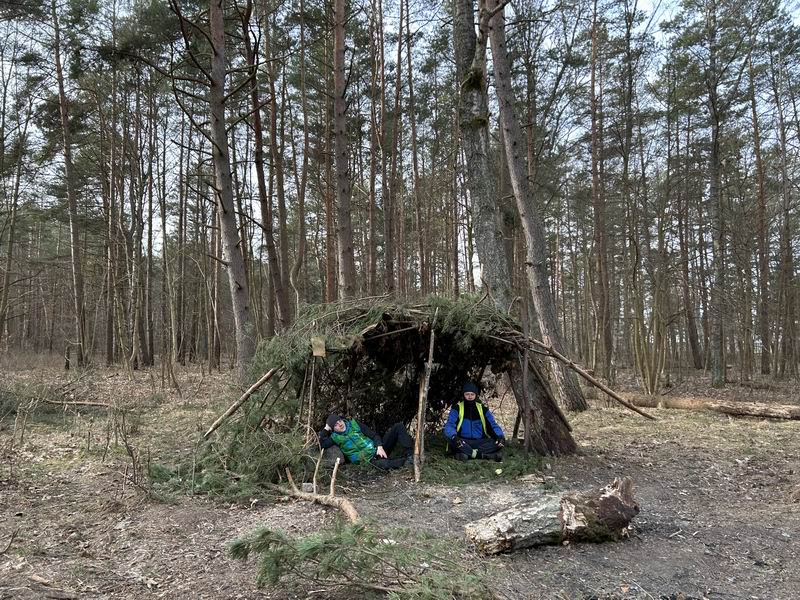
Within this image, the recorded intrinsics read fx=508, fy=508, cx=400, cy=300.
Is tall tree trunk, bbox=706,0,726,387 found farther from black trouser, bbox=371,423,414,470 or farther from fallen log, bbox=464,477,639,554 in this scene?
fallen log, bbox=464,477,639,554

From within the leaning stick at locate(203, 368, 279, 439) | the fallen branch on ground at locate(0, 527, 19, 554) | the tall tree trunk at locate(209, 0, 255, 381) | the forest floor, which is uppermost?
the tall tree trunk at locate(209, 0, 255, 381)

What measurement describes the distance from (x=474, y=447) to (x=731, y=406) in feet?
21.0

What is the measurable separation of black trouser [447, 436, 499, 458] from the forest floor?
0.64 m

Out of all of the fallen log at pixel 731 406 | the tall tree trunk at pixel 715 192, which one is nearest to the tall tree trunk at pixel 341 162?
the fallen log at pixel 731 406

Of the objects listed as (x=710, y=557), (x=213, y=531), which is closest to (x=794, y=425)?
(x=710, y=557)

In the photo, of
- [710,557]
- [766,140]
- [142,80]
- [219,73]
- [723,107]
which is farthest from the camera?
[766,140]

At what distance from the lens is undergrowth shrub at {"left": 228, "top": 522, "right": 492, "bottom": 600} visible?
8.95 feet

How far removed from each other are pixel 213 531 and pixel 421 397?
8.23ft

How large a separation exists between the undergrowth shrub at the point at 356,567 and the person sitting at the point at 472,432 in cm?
281

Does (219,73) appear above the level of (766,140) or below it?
below

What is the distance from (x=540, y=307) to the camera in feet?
28.4

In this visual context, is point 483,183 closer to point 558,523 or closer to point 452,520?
point 452,520

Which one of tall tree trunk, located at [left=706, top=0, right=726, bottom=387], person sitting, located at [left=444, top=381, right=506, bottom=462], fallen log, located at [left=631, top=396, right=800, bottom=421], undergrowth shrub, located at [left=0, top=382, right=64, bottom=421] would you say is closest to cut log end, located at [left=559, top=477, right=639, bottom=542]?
person sitting, located at [left=444, top=381, right=506, bottom=462]

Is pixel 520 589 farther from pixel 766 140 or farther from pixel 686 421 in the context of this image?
pixel 766 140
